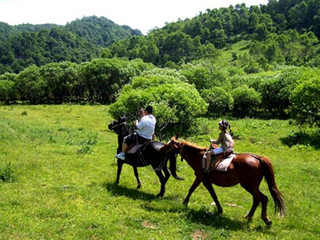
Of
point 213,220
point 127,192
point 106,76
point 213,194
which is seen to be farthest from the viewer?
point 106,76

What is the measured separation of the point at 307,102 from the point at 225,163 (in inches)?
1185

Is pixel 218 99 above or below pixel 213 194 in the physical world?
above

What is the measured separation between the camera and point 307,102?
119 ft

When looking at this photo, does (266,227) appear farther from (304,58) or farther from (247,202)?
(304,58)

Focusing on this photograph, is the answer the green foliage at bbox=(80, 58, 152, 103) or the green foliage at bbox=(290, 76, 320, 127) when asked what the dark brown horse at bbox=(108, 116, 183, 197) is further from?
the green foliage at bbox=(80, 58, 152, 103)

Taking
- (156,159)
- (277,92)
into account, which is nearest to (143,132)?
(156,159)

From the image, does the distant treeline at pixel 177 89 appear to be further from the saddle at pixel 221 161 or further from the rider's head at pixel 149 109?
the saddle at pixel 221 161

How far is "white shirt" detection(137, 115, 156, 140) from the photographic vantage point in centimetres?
1241

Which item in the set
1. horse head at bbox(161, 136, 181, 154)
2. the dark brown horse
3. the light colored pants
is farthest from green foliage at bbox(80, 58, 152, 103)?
the light colored pants

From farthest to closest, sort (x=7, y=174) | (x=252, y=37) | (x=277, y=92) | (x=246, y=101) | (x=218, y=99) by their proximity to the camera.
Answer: (x=252, y=37), (x=246, y=101), (x=277, y=92), (x=218, y=99), (x=7, y=174)

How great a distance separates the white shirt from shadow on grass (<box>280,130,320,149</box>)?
2571 cm

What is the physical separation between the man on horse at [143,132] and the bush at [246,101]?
48693 mm

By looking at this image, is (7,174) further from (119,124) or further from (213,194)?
(213,194)

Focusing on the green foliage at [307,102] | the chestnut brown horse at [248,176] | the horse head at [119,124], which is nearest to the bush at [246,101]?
the green foliage at [307,102]
